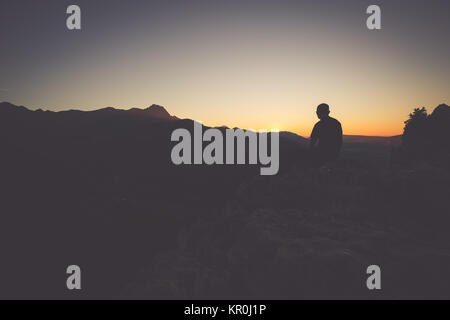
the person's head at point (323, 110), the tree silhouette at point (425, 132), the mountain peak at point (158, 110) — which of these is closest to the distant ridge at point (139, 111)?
the mountain peak at point (158, 110)

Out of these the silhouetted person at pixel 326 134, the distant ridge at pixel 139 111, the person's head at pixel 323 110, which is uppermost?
the distant ridge at pixel 139 111

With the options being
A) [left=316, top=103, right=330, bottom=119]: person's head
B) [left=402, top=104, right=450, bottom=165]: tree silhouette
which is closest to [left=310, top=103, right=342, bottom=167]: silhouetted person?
A: [left=316, top=103, right=330, bottom=119]: person's head

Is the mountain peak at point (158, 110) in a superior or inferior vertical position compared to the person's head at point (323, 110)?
superior

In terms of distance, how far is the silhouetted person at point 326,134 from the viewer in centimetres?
1020

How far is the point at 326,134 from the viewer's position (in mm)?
10258

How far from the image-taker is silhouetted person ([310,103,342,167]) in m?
10.2

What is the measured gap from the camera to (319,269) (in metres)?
6.50

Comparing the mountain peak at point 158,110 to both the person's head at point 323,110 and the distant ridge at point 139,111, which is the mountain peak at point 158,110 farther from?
the person's head at point 323,110

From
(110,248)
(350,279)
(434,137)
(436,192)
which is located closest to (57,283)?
(110,248)

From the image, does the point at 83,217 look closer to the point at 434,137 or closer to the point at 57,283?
the point at 57,283

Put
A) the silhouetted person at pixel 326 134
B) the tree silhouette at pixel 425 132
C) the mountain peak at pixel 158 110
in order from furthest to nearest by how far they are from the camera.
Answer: the mountain peak at pixel 158 110 → the tree silhouette at pixel 425 132 → the silhouetted person at pixel 326 134

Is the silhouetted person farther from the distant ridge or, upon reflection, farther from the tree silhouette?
the distant ridge

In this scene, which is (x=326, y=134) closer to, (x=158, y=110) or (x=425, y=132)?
(x=158, y=110)

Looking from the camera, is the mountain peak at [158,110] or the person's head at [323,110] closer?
the person's head at [323,110]
